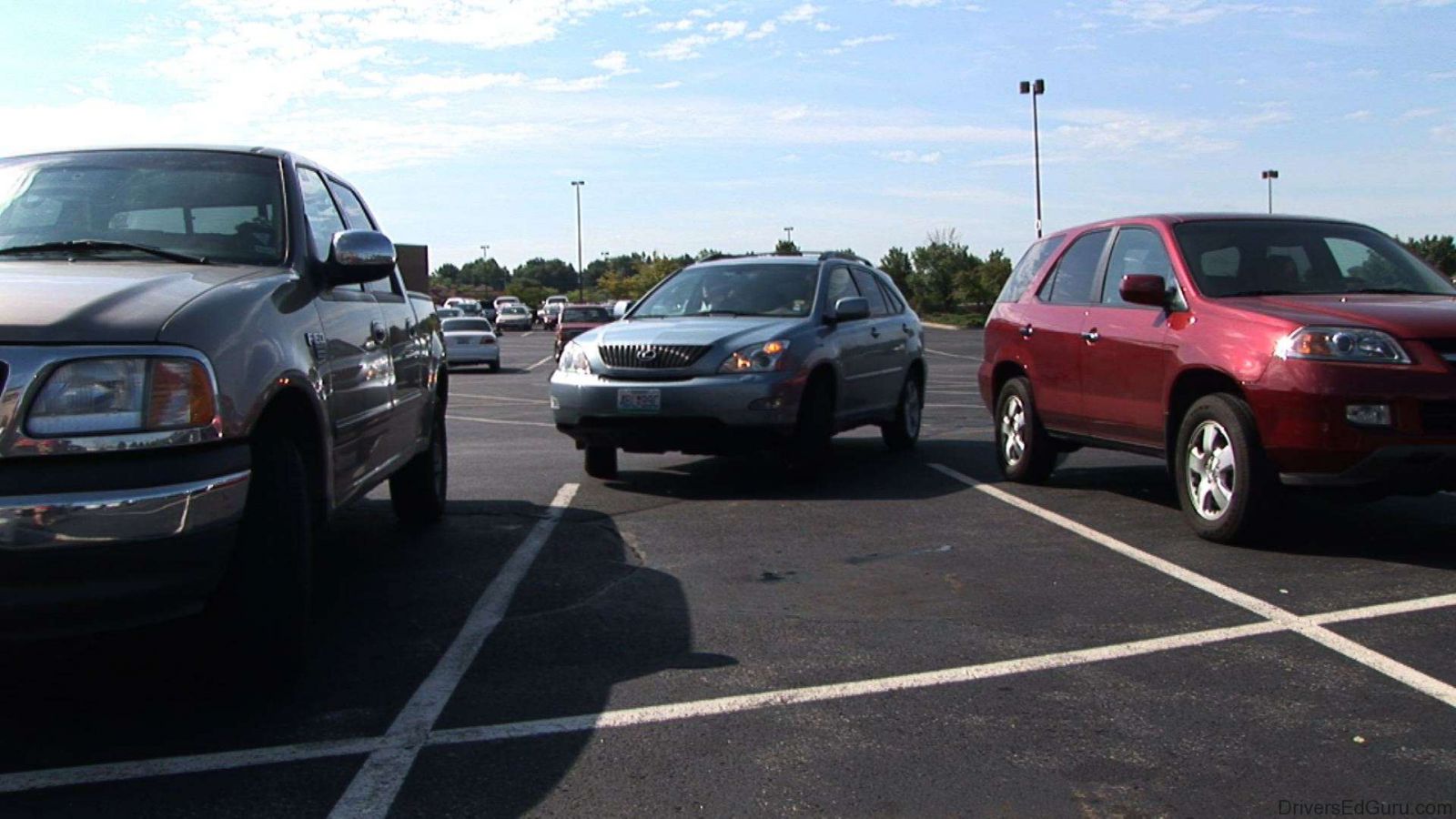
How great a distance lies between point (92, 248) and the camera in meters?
5.04

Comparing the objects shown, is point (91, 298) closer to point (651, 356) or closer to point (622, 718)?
point (622, 718)

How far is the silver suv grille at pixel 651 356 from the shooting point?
358 inches

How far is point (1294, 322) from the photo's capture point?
21.5 ft

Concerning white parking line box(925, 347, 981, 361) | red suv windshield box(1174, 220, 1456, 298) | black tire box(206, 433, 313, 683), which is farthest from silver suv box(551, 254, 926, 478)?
white parking line box(925, 347, 981, 361)

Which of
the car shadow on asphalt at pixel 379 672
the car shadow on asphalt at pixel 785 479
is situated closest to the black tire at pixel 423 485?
the car shadow on asphalt at pixel 379 672

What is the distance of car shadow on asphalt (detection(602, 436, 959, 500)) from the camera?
29.9 feet

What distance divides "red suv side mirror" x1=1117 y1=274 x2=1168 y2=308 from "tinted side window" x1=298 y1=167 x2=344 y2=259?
4.06 m

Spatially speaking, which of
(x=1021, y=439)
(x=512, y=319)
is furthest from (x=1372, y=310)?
(x=512, y=319)

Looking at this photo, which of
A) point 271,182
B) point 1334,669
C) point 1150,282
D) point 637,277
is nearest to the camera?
point 1334,669

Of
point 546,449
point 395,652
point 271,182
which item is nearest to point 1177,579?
point 395,652

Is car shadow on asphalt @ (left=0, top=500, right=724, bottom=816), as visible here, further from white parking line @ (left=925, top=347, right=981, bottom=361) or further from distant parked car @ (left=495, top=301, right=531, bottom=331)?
distant parked car @ (left=495, top=301, right=531, bottom=331)

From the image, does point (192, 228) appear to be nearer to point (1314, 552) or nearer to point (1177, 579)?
point (1177, 579)

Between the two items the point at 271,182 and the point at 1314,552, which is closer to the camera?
the point at 271,182

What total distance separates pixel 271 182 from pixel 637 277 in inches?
4185
